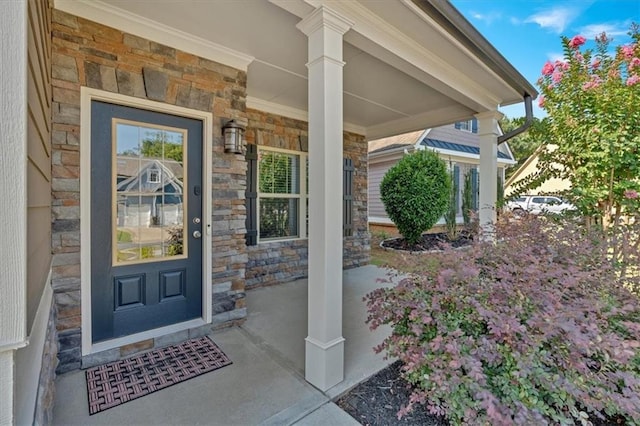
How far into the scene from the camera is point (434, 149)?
387 inches

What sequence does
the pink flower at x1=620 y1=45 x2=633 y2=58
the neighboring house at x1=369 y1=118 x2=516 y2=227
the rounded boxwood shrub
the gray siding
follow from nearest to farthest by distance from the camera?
the gray siding, the pink flower at x1=620 y1=45 x2=633 y2=58, the rounded boxwood shrub, the neighboring house at x1=369 y1=118 x2=516 y2=227

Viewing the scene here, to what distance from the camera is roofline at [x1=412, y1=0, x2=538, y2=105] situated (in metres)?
2.62

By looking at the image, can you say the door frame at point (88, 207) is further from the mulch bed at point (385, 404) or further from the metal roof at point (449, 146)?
the metal roof at point (449, 146)

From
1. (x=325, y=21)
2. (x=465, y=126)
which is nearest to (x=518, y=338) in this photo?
(x=325, y=21)

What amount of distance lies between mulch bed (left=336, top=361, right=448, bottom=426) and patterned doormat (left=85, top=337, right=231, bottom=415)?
1098 millimetres

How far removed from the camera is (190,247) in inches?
120

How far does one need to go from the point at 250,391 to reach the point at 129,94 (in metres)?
2.58

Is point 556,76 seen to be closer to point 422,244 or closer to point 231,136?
point 231,136

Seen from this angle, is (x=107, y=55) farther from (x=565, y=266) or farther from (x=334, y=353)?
(x=565, y=266)

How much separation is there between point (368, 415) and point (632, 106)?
11.7ft

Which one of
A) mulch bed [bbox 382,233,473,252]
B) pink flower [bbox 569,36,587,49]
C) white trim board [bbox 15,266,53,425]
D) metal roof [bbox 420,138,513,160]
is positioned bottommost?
mulch bed [bbox 382,233,473,252]

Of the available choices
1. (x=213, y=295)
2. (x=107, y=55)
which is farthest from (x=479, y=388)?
(x=107, y=55)

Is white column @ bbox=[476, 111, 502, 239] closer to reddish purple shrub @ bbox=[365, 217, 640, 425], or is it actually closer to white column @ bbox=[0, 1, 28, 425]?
reddish purple shrub @ bbox=[365, 217, 640, 425]

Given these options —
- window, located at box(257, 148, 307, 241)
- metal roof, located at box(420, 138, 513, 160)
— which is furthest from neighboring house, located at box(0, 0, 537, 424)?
metal roof, located at box(420, 138, 513, 160)
